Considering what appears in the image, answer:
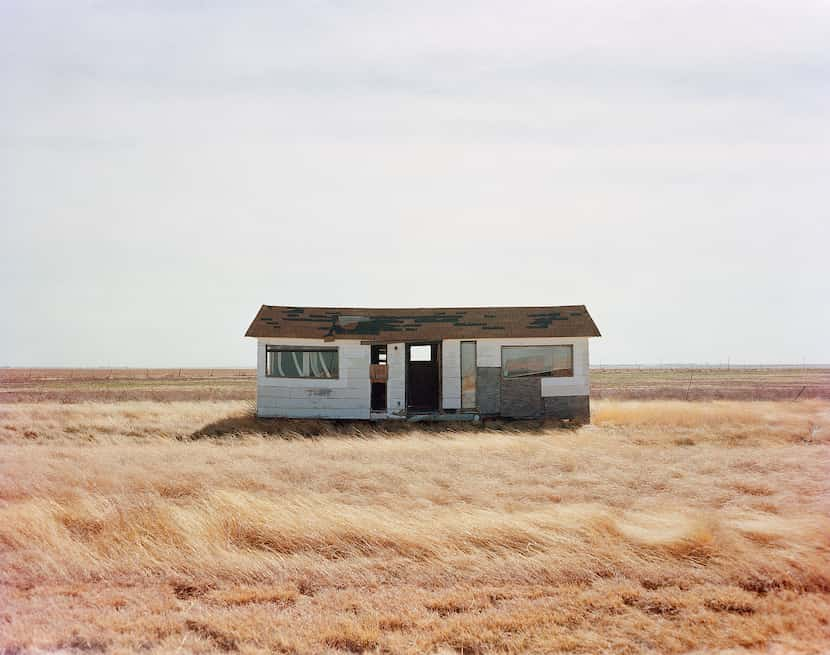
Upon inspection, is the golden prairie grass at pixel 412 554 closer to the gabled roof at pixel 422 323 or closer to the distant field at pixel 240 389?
the gabled roof at pixel 422 323

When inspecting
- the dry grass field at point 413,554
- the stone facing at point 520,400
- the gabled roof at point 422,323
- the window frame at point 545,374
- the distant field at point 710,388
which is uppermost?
the gabled roof at point 422,323

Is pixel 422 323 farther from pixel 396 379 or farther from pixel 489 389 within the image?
pixel 489 389

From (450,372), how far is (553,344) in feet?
11.9

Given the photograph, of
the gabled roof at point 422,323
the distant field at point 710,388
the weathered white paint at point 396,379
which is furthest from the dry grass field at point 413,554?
the distant field at point 710,388

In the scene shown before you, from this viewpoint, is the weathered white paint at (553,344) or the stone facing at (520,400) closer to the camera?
the stone facing at (520,400)

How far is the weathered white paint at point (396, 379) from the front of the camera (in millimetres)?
24688

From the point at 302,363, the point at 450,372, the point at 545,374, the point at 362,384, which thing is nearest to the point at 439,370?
the point at 450,372

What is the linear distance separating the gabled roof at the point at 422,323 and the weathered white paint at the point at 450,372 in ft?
1.15

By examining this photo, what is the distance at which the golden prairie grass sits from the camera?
20.1ft

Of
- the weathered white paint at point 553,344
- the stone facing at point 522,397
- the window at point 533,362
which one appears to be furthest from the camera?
the window at point 533,362

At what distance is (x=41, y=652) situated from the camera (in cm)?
573

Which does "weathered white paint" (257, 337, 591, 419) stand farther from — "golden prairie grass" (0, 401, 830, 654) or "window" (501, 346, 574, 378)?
"golden prairie grass" (0, 401, 830, 654)

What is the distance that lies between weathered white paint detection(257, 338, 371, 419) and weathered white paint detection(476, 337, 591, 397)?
157 inches

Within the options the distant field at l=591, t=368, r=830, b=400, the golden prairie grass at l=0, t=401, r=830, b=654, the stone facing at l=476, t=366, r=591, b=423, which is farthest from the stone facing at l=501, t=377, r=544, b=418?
the distant field at l=591, t=368, r=830, b=400
